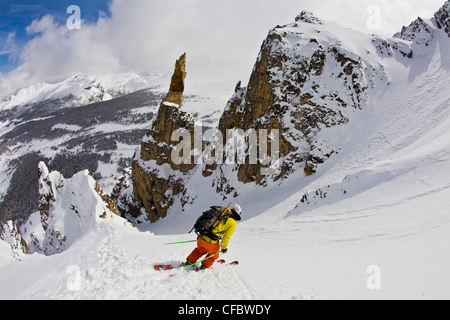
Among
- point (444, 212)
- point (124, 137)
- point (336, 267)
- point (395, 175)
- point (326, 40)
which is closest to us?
point (336, 267)

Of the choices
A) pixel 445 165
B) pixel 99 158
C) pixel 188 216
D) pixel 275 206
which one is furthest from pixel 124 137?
pixel 445 165

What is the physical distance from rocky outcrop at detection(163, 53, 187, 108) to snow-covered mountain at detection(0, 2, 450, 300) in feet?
9.62

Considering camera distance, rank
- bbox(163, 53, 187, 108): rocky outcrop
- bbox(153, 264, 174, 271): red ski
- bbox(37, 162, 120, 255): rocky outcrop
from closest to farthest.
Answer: bbox(153, 264, 174, 271): red ski
bbox(37, 162, 120, 255): rocky outcrop
bbox(163, 53, 187, 108): rocky outcrop

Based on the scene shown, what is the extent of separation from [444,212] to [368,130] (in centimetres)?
1982

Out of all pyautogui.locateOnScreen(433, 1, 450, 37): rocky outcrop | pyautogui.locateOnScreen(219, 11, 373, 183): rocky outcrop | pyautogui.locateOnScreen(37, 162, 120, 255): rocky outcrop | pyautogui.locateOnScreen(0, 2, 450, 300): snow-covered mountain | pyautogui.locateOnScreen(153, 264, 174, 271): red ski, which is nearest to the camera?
pyautogui.locateOnScreen(0, 2, 450, 300): snow-covered mountain

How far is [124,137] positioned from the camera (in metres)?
192

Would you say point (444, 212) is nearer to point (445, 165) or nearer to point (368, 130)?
point (445, 165)

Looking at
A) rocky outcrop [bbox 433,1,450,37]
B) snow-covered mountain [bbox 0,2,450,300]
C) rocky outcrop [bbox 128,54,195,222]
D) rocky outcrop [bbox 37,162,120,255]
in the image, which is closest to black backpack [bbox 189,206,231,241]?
snow-covered mountain [bbox 0,2,450,300]

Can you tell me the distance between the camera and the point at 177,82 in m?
42.7

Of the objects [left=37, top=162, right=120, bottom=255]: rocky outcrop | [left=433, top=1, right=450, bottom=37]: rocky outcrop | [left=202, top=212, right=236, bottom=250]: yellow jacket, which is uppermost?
[left=433, top=1, right=450, bottom=37]: rocky outcrop

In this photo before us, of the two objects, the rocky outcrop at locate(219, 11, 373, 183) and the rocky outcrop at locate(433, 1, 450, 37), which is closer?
the rocky outcrop at locate(219, 11, 373, 183)

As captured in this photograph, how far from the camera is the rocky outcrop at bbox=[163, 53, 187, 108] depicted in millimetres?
41750

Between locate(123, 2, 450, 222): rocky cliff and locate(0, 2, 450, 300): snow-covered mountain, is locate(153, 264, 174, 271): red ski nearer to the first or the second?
locate(0, 2, 450, 300): snow-covered mountain

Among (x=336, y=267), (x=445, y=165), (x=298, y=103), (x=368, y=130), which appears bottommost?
(x=336, y=267)
